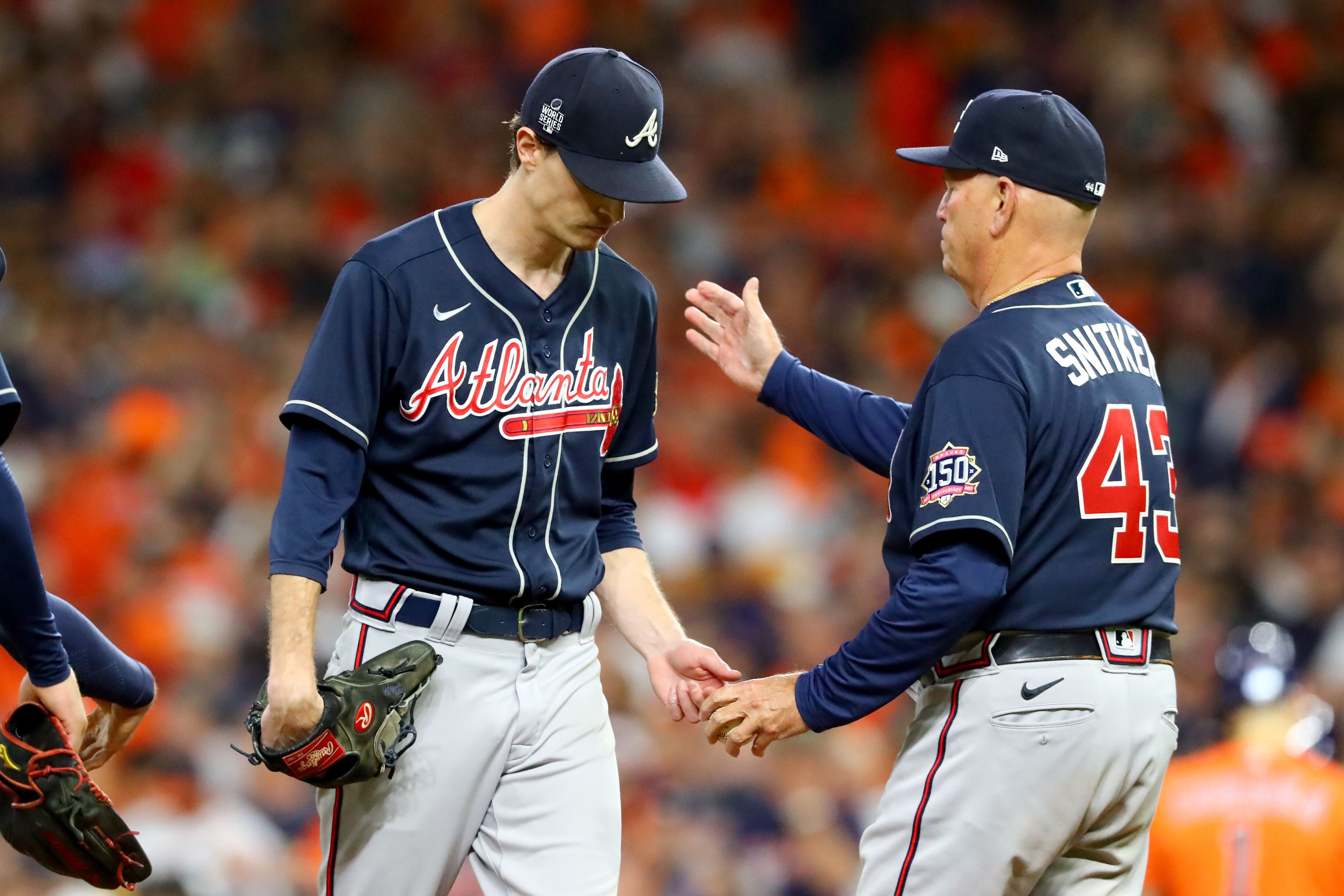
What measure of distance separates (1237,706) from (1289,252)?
496cm

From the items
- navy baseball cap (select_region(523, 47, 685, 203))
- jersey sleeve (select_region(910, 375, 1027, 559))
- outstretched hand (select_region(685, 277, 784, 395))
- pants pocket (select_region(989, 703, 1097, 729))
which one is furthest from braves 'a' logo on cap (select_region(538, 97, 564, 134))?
pants pocket (select_region(989, 703, 1097, 729))

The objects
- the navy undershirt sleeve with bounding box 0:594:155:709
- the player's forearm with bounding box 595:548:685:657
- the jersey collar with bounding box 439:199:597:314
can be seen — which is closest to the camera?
the jersey collar with bounding box 439:199:597:314

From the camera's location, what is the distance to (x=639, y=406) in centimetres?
336

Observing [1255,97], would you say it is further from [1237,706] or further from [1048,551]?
[1048,551]

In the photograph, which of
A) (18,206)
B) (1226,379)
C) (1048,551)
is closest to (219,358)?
(18,206)

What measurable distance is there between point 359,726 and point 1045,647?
1288mm

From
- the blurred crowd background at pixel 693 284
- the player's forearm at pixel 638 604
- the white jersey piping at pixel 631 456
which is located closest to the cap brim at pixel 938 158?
the white jersey piping at pixel 631 456

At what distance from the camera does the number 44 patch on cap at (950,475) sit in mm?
2803

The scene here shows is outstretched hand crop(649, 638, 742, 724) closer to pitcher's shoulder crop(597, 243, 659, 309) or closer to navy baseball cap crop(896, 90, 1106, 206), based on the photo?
pitcher's shoulder crop(597, 243, 659, 309)

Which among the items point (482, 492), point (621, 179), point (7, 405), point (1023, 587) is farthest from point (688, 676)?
point (7, 405)

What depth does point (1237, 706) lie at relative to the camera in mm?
4016

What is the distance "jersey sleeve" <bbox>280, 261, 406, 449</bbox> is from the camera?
9.31 feet

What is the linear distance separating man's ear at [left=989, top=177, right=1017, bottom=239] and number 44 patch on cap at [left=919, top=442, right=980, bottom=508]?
507 mm

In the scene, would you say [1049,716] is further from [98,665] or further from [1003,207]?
[98,665]
